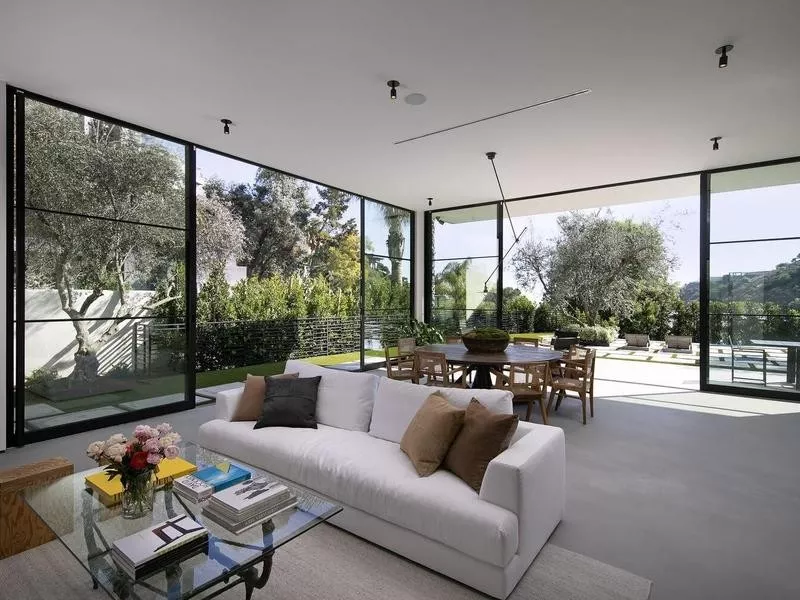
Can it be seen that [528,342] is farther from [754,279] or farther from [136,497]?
[136,497]

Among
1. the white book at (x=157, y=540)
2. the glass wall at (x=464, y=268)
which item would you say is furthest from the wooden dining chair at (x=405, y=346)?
the white book at (x=157, y=540)

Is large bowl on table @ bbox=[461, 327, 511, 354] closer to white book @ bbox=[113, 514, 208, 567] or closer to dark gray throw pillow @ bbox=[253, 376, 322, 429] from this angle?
dark gray throw pillow @ bbox=[253, 376, 322, 429]

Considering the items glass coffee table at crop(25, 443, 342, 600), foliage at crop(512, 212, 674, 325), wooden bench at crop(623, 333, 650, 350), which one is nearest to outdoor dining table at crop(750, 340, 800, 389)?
foliage at crop(512, 212, 674, 325)

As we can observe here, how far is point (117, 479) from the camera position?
7.27ft

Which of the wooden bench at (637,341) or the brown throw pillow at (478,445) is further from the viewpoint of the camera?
the wooden bench at (637,341)

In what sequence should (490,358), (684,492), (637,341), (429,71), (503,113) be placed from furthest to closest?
(637,341), (490,358), (503,113), (429,71), (684,492)

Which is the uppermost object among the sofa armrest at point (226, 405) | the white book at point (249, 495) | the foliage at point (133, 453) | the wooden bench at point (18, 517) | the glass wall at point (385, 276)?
the glass wall at point (385, 276)

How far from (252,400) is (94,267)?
8.46ft

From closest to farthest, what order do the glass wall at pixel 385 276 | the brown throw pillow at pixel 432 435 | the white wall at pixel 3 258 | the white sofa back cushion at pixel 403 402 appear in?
the brown throw pillow at pixel 432 435 < the white sofa back cushion at pixel 403 402 < the white wall at pixel 3 258 < the glass wall at pixel 385 276

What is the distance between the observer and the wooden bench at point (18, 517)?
7.28 feet

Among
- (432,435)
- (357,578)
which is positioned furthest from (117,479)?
(432,435)

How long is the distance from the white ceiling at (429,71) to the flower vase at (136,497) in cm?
287

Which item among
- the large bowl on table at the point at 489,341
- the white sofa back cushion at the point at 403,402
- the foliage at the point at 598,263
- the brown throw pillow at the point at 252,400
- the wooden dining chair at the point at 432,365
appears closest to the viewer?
the white sofa back cushion at the point at 403,402

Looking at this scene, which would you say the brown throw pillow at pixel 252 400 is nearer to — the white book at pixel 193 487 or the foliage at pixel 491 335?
the white book at pixel 193 487
